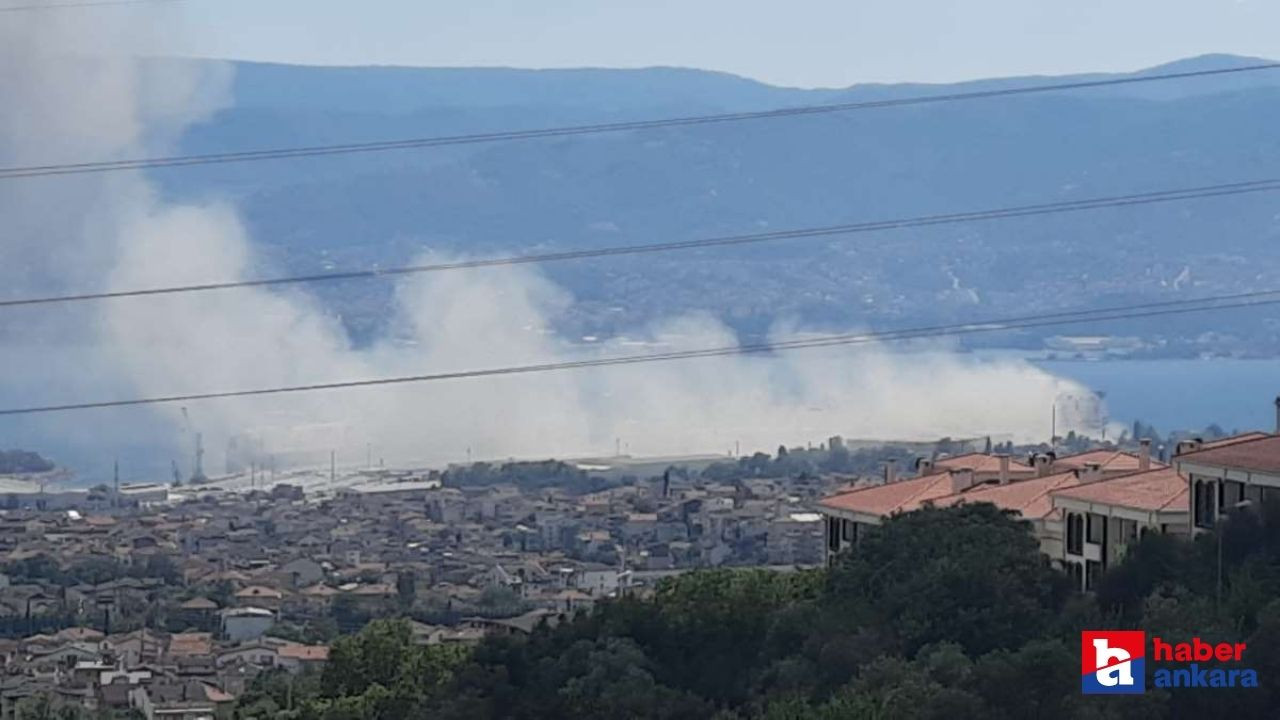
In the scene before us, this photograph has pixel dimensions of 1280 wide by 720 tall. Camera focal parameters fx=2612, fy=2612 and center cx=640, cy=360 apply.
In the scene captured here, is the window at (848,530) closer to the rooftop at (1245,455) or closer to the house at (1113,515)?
the house at (1113,515)

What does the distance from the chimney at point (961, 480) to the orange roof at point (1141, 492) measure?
256cm

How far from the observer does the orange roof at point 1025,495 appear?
57.8 feet

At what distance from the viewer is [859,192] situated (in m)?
105

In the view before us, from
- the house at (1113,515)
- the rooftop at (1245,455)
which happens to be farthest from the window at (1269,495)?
the house at (1113,515)

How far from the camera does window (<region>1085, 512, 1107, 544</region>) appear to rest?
16516 mm

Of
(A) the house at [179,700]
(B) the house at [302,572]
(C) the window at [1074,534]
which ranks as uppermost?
(C) the window at [1074,534]

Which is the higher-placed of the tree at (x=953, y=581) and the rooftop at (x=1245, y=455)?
the rooftop at (x=1245, y=455)

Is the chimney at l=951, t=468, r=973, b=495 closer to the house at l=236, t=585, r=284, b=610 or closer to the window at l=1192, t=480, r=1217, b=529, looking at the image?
the window at l=1192, t=480, r=1217, b=529

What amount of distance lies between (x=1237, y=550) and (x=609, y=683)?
3504 mm

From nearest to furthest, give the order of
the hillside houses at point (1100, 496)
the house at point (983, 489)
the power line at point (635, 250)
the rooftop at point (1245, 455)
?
the rooftop at point (1245, 455), the hillside houses at point (1100, 496), the house at point (983, 489), the power line at point (635, 250)

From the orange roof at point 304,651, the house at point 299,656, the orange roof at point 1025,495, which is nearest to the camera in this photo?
the orange roof at point 1025,495

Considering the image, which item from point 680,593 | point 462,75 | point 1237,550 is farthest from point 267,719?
point 462,75

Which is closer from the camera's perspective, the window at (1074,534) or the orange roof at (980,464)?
the window at (1074,534)

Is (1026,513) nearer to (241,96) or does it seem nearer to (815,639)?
(815,639)
